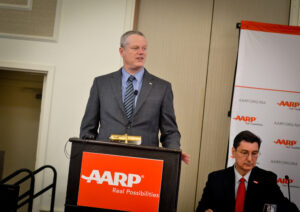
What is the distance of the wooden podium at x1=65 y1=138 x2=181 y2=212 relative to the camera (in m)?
1.76

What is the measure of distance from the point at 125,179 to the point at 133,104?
0.73m

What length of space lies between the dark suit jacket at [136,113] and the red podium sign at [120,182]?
569mm

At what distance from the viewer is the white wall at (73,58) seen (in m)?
4.09

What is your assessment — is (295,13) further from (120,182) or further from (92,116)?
(120,182)

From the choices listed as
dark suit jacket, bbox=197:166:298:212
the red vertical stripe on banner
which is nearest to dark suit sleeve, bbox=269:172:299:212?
dark suit jacket, bbox=197:166:298:212

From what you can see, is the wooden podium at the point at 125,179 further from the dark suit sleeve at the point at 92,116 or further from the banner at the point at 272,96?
the banner at the point at 272,96

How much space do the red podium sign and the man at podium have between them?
572mm

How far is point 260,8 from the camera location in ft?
13.9

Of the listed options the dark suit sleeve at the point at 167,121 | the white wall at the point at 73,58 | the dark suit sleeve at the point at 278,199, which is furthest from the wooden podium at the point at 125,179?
the white wall at the point at 73,58

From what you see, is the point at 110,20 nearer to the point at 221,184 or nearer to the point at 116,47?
the point at 116,47

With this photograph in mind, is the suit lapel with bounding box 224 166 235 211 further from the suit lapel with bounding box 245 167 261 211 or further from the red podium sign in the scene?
the red podium sign

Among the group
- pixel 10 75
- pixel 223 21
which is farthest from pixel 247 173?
pixel 10 75

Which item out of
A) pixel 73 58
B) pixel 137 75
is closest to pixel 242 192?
pixel 137 75

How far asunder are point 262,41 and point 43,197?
2.99 m
